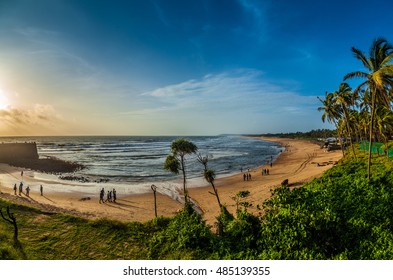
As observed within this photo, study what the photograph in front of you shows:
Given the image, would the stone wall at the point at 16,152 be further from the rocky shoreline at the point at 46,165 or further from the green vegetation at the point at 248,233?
the green vegetation at the point at 248,233

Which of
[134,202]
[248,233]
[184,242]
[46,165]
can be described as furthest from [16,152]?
[248,233]

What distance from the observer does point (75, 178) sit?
3288 centimetres

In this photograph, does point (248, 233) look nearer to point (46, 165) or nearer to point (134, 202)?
point (134, 202)

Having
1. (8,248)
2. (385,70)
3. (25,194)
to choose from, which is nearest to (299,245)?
(8,248)

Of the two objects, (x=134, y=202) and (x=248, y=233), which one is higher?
(x=248, y=233)

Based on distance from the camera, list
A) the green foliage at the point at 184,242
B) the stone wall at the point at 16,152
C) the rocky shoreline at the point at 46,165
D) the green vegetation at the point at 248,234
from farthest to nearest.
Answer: the stone wall at the point at 16,152
the rocky shoreline at the point at 46,165
the green foliage at the point at 184,242
the green vegetation at the point at 248,234

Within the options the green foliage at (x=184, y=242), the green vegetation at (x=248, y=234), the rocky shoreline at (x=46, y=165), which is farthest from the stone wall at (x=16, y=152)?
the green foliage at (x=184, y=242)

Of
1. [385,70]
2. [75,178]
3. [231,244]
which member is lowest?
[75,178]

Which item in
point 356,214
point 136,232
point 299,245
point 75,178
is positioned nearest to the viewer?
point 299,245

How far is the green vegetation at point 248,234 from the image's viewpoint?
554cm

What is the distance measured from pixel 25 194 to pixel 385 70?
27882 millimetres

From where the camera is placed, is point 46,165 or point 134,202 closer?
point 134,202

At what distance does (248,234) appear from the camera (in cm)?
657

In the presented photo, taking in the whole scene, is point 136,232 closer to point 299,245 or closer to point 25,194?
point 299,245
